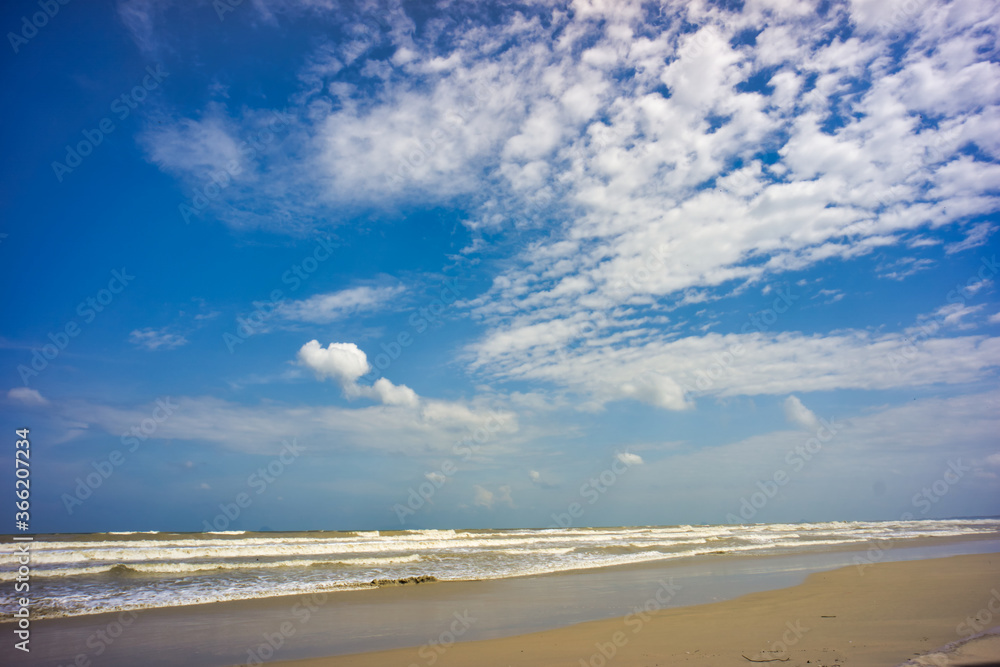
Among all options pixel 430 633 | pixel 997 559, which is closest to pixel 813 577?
pixel 997 559

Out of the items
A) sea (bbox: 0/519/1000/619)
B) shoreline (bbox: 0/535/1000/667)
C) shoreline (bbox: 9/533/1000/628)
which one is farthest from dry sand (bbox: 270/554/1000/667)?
sea (bbox: 0/519/1000/619)

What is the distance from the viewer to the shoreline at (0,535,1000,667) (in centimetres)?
922

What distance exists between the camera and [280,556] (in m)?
26.5

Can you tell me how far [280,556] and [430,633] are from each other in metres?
20.1

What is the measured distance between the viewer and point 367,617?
1203cm

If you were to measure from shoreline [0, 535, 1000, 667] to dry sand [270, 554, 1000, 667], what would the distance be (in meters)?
0.63

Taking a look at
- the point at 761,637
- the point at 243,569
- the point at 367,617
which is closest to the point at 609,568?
the point at 367,617

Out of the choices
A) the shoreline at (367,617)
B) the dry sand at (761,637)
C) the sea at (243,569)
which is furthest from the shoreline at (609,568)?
the dry sand at (761,637)

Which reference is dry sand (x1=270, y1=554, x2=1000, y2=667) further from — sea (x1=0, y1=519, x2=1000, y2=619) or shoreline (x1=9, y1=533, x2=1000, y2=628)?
sea (x1=0, y1=519, x2=1000, y2=619)

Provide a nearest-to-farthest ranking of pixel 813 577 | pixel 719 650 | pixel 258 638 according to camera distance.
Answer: pixel 719 650, pixel 258 638, pixel 813 577

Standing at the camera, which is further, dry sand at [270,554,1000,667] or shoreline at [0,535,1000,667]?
shoreline at [0,535,1000,667]

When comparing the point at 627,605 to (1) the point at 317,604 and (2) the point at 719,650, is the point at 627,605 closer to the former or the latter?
(2) the point at 719,650

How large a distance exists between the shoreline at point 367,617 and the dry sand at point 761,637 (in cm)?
63

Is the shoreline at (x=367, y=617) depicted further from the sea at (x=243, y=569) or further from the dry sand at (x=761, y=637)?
the sea at (x=243, y=569)
